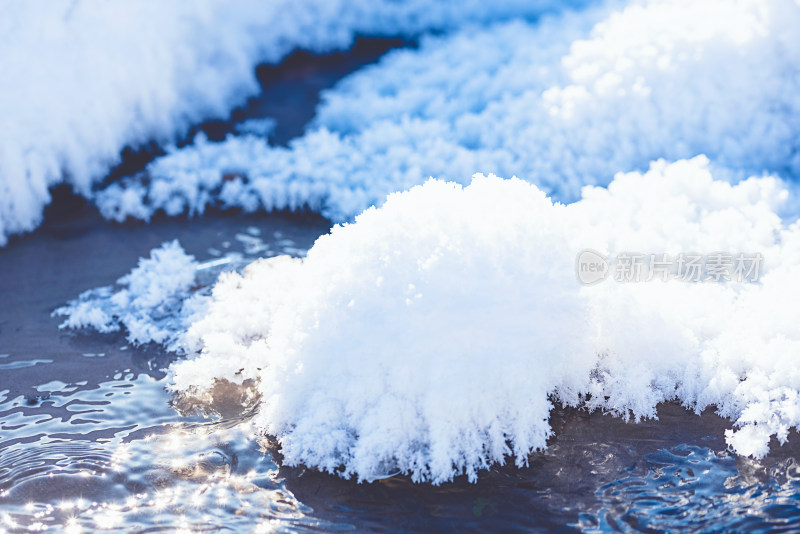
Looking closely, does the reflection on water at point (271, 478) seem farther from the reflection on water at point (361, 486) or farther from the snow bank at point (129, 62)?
the snow bank at point (129, 62)

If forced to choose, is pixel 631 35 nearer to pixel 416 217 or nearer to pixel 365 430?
pixel 416 217

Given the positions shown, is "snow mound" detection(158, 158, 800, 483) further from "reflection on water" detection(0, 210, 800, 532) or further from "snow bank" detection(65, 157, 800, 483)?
"reflection on water" detection(0, 210, 800, 532)

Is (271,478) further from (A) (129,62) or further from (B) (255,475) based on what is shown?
(A) (129,62)

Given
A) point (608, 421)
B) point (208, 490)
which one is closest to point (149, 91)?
point (208, 490)

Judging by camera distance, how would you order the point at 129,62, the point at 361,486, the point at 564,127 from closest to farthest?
the point at 361,486, the point at 564,127, the point at 129,62
